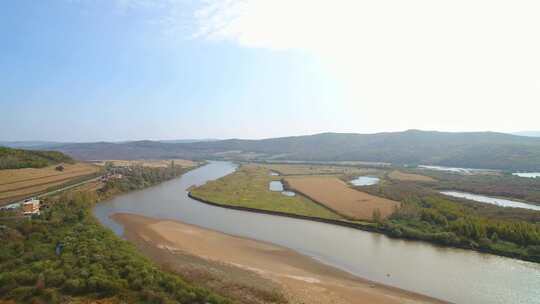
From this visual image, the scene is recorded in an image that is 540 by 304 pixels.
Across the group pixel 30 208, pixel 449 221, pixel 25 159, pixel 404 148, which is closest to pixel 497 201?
pixel 449 221

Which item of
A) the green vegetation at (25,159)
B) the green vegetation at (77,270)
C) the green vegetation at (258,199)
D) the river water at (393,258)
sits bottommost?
the river water at (393,258)

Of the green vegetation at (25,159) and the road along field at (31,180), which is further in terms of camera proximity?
the green vegetation at (25,159)

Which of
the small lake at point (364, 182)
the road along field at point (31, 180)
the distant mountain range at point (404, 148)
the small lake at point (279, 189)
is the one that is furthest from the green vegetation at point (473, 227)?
the distant mountain range at point (404, 148)

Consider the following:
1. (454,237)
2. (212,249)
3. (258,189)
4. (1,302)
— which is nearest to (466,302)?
(454,237)

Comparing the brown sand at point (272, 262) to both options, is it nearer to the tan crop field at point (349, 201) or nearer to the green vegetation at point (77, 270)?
the green vegetation at point (77, 270)

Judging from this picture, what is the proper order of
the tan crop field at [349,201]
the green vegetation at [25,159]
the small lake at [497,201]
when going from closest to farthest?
the tan crop field at [349,201] → the small lake at [497,201] → the green vegetation at [25,159]

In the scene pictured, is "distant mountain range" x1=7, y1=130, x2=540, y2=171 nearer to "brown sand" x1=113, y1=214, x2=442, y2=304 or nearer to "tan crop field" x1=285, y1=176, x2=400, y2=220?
"tan crop field" x1=285, y1=176, x2=400, y2=220

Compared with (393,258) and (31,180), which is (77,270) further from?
(31,180)
